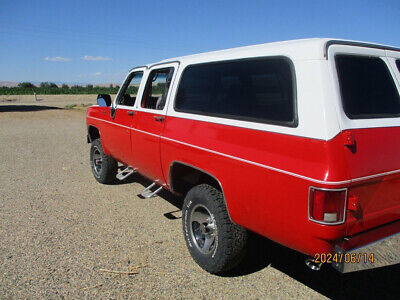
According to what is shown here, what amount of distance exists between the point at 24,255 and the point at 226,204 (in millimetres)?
2243

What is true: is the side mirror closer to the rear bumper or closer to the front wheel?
the front wheel

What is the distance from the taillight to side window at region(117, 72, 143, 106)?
10.6 ft

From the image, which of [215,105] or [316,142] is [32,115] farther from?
[316,142]

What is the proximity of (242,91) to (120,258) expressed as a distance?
2.07 m

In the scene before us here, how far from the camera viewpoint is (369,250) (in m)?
2.19

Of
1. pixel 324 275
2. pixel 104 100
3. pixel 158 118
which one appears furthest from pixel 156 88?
pixel 324 275

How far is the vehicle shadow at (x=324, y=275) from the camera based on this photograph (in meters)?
2.95

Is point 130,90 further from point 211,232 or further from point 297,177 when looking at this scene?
point 297,177

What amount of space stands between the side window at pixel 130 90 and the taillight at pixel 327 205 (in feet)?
10.6

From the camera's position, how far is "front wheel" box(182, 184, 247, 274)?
2881 mm

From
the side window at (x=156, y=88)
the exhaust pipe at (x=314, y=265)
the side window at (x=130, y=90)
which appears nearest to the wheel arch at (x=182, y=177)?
the side window at (x=156, y=88)

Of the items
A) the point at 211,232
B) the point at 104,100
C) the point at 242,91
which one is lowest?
the point at 211,232

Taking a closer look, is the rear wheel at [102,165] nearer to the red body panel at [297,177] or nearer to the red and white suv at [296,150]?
the red and white suv at [296,150]

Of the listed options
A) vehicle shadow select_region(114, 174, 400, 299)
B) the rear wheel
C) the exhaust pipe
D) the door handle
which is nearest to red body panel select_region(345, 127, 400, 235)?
the exhaust pipe
